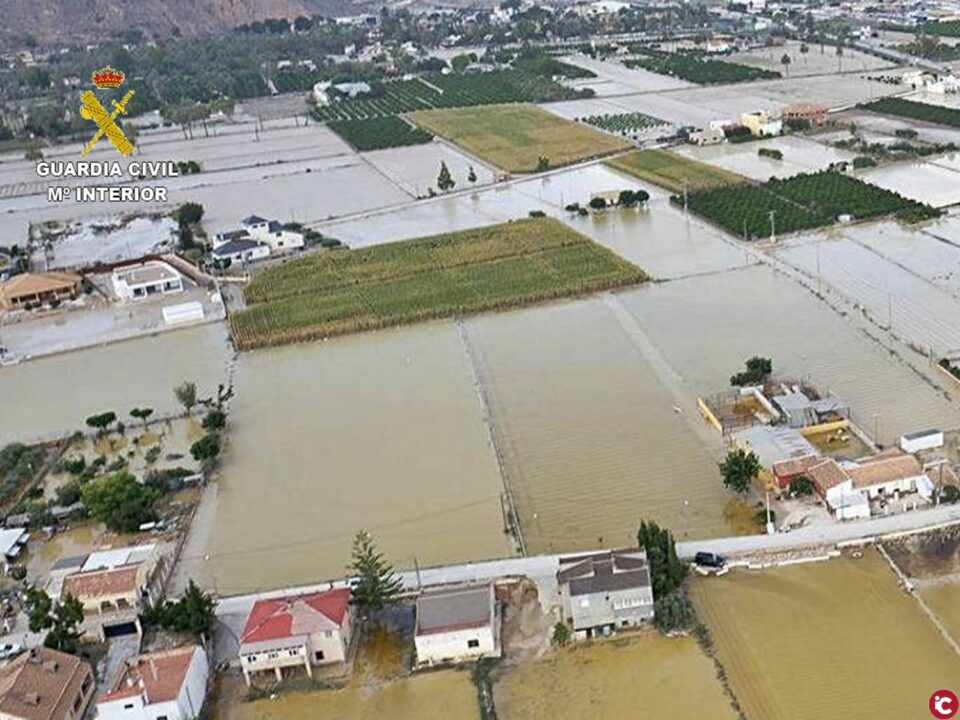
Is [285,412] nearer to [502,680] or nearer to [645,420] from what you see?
[645,420]

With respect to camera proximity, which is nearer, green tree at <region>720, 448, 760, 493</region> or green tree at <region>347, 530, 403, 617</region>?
green tree at <region>347, 530, 403, 617</region>

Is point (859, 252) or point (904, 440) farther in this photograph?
point (859, 252)

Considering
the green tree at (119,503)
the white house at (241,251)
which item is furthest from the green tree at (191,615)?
the white house at (241,251)

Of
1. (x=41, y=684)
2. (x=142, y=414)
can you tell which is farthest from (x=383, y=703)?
(x=142, y=414)

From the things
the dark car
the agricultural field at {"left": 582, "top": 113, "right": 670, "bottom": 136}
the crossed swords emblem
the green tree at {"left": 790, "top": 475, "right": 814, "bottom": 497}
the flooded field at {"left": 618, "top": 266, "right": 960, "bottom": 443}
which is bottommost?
the flooded field at {"left": 618, "top": 266, "right": 960, "bottom": 443}

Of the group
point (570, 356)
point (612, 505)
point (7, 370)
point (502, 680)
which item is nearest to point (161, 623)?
point (502, 680)

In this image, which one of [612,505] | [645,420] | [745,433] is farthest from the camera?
[645,420]

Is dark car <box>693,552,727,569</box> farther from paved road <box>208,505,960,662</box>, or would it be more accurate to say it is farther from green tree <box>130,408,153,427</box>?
green tree <box>130,408,153,427</box>

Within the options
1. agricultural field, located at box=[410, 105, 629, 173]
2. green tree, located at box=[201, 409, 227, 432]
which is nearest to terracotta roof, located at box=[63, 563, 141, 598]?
green tree, located at box=[201, 409, 227, 432]
